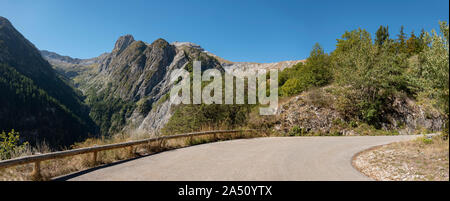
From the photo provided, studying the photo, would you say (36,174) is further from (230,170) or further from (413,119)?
(413,119)

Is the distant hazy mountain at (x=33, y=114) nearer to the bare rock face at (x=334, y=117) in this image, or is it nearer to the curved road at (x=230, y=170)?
the bare rock face at (x=334, y=117)

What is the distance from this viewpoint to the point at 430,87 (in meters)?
8.15

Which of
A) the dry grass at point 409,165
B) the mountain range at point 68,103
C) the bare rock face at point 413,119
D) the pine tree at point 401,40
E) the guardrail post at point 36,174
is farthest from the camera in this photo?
the mountain range at point 68,103

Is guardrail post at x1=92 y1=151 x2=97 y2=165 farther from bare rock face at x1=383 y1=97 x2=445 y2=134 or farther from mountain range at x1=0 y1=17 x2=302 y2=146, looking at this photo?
mountain range at x1=0 y1=17 x2=302 y2=146

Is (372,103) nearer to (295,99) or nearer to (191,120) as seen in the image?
(295,99)

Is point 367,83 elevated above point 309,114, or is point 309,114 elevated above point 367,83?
point 367,83

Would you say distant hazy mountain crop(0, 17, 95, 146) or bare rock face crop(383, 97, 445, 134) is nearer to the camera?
bare rock face crop(383, 97, 445, 134)

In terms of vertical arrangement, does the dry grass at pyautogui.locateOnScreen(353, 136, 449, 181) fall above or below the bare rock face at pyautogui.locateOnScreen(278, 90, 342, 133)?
below

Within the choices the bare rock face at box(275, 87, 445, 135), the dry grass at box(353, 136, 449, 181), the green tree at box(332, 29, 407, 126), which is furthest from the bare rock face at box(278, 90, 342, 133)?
the dry grass at box(353, 136, 449, 181)

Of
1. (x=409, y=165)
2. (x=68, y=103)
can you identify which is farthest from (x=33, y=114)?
(x=409, y=165)

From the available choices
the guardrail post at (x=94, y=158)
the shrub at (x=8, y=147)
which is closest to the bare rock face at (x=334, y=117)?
the guardrail post at (x=94, y=158)

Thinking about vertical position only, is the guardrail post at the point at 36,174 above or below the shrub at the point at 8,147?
below

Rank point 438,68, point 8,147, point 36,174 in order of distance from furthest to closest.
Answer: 1. point 438,68
2. point 8,147
3. point 36,174
